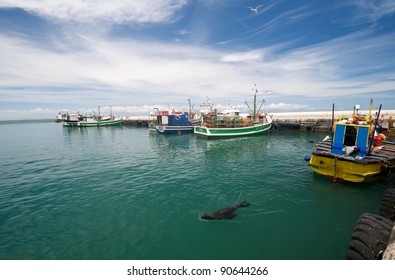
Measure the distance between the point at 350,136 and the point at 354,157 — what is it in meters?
1.62

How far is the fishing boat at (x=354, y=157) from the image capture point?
12352 mm

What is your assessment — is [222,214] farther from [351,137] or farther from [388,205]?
[351,137]

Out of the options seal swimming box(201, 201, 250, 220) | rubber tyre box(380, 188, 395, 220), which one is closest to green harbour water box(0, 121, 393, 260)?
seal swimming box(201, 201, 250, 220)

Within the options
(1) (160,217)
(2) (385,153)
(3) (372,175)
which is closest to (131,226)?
(1) (160,217)

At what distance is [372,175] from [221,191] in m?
9.79

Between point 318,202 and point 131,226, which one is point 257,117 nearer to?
point 318,202

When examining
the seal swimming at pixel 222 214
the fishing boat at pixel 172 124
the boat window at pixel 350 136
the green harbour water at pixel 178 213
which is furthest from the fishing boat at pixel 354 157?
the fishing boat at pixel 172 124

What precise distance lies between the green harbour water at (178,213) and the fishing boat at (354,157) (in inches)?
34.1

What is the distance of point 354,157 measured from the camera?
12.8 m

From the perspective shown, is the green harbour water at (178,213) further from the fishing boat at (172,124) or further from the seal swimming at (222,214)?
the fishing boat at (172,124)

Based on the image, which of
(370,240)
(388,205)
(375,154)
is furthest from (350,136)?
(370,240)

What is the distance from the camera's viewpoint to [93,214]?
34.4 feet

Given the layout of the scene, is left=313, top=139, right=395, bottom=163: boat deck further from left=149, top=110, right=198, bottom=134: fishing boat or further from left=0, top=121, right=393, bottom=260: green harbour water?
left=149, top=110, right=198, bottom=134: fishing boat

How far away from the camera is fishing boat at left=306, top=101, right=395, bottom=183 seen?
1235 cm
